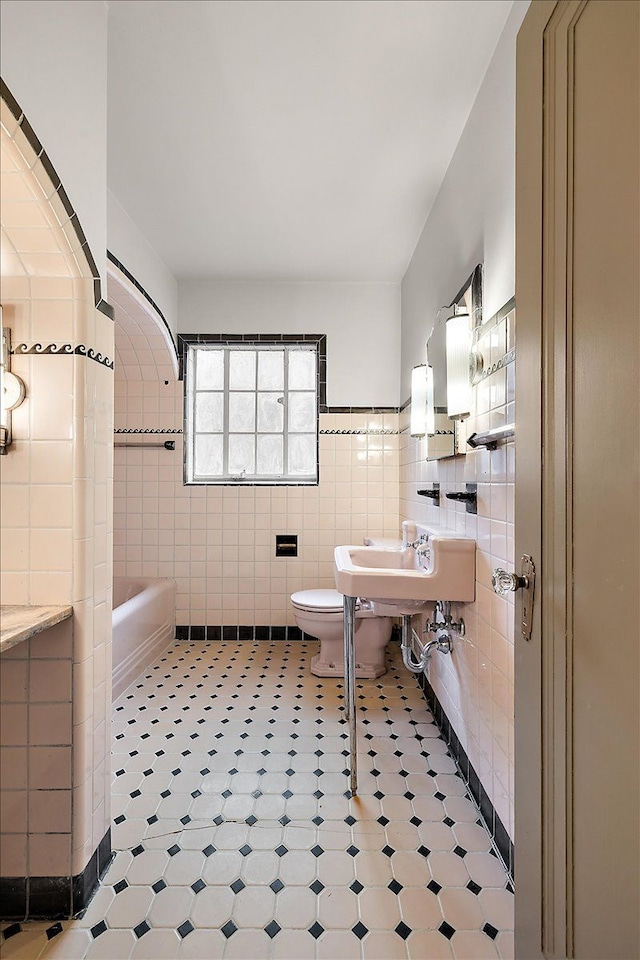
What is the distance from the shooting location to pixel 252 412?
11.8ft

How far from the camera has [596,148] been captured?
676 mm

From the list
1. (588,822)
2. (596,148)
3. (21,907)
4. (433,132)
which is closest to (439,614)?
(588,822)

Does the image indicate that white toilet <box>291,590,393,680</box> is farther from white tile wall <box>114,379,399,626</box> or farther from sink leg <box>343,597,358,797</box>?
sink leg <box>343,597,358,797</box>

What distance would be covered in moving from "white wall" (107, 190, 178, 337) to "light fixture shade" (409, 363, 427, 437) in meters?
1.60

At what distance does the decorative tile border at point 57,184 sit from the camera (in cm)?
98

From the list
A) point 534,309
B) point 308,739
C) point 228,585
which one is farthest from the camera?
point 228,585

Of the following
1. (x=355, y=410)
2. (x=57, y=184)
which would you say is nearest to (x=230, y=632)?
(x=355, y=410)

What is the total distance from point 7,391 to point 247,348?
238 cm

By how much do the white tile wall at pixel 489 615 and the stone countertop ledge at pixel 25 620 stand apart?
1.20m

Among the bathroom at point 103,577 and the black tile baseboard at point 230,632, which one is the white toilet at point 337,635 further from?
the black tile baseboard at point 230,632

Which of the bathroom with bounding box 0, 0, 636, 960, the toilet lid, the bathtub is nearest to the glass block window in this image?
the bathtub

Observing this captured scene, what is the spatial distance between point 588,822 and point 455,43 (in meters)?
2.02

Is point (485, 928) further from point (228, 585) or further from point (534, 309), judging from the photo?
point (228, 585)

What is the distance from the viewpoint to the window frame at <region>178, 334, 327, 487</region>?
11.4 feet
